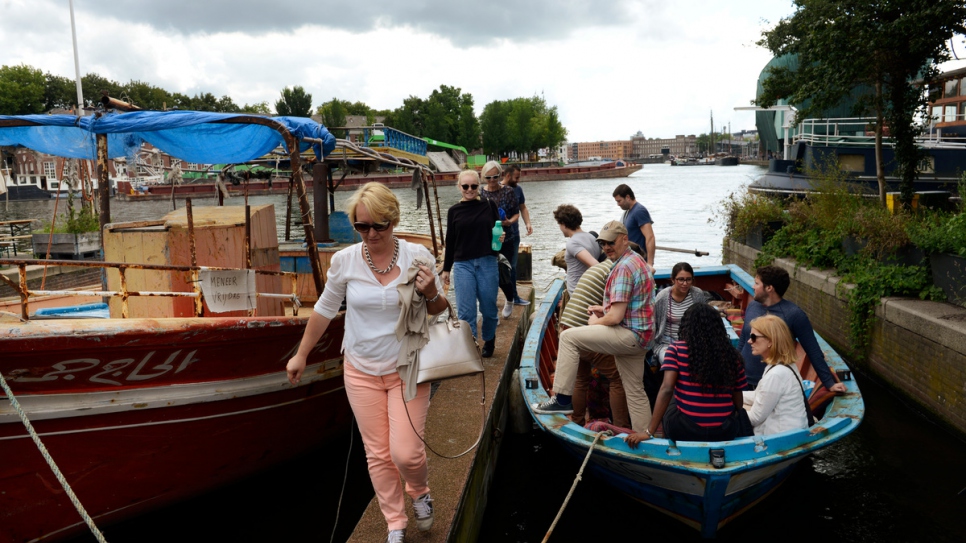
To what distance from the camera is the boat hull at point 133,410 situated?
14.4 ft

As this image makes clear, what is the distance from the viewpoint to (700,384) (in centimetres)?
439

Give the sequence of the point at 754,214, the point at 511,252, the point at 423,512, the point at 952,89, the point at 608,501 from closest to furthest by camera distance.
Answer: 1. the point at 423,512
2. the point at 608,501
3. the point at 511,252
4. the point at 754,214
5. the point at 952,89

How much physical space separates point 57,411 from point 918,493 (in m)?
6.80

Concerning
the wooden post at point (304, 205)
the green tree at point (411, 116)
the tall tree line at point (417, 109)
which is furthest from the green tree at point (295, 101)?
the wooden post at point (304, 205)

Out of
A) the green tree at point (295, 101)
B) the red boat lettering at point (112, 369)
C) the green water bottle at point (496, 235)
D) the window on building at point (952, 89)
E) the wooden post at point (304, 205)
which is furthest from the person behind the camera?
the green tree at point (295, 101)

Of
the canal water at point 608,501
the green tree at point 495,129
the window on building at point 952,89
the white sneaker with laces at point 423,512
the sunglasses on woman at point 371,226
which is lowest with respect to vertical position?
the canal water at point 608,501

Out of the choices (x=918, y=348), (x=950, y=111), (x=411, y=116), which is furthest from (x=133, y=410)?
(x=411, y=116)

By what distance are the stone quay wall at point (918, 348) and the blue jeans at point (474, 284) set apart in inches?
170

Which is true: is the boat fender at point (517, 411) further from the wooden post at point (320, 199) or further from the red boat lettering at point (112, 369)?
the red boat lettering at point (112, 369)

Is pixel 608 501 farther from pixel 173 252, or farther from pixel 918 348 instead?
pixel 173 252

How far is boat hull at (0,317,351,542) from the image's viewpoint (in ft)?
14.4

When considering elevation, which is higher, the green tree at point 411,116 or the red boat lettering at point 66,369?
the green tree at point 411,116

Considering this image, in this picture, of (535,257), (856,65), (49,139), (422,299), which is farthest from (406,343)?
(535,257)

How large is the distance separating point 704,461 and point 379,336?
2350 millimetres
